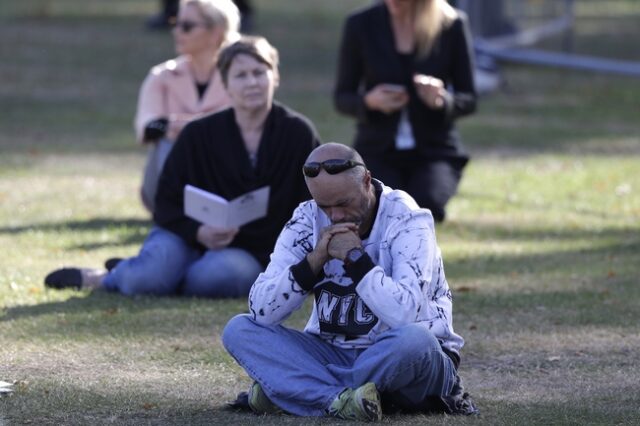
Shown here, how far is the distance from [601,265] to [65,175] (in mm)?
5368

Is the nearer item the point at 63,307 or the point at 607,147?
the point at 63,307

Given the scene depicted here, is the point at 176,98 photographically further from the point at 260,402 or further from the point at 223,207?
the point at 260,402

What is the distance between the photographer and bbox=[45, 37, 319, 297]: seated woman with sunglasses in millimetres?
7387

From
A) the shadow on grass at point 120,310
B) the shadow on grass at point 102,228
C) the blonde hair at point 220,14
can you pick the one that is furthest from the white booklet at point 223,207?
the shadow on grass at point 102,228

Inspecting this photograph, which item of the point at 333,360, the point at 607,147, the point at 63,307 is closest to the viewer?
the point at 333,360

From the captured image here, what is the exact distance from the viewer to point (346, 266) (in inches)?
191

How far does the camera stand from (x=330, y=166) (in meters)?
4.87

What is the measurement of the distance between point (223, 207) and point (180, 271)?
0.54 m

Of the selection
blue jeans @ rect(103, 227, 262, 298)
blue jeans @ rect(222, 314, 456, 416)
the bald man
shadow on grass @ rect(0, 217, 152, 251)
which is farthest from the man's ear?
shadow on grass @ rect(0, 217, 152, 251)

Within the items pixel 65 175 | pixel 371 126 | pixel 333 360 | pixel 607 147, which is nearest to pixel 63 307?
pixel 333 360

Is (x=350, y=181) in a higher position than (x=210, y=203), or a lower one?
higher

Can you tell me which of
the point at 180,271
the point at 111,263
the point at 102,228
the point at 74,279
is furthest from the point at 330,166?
the point at 102,228

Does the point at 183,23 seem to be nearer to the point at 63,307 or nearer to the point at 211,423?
the point at 63,307

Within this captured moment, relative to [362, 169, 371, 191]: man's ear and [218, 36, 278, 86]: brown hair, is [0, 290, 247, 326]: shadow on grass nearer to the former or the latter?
[218, 36, 278, 86]: brown hair
